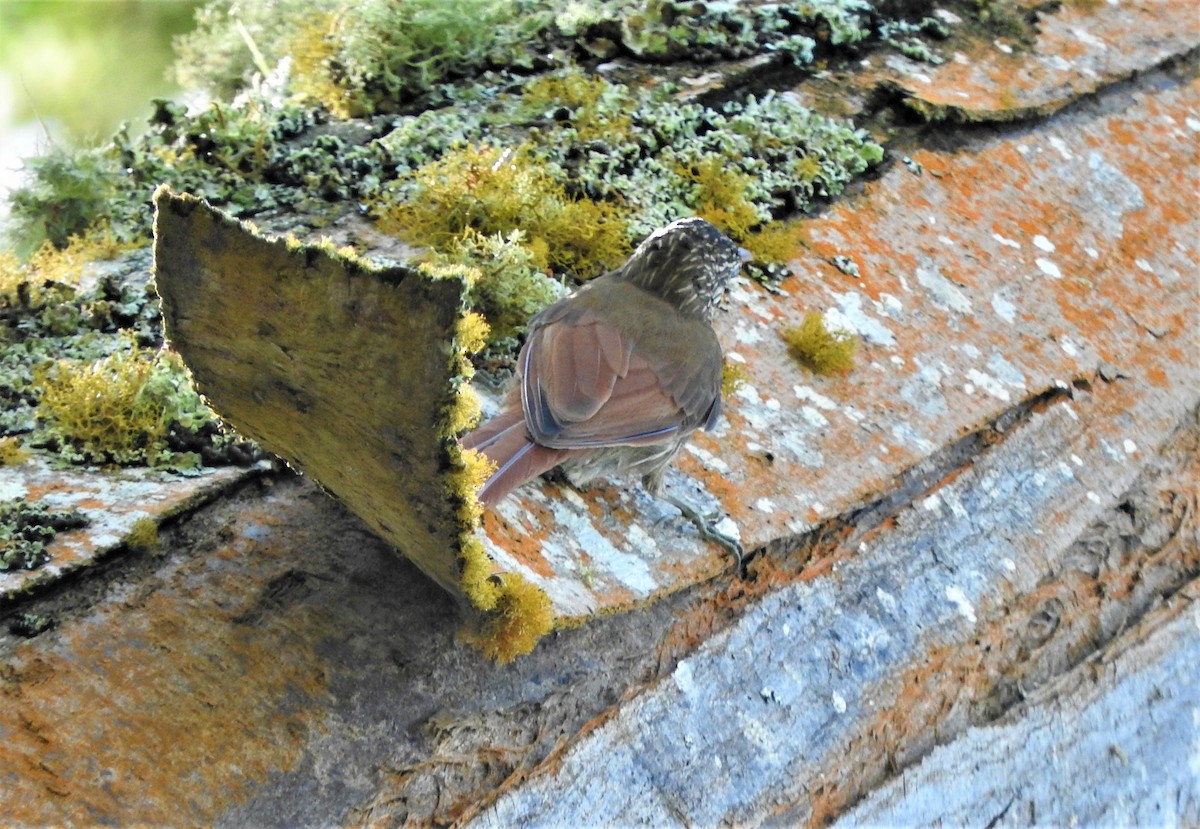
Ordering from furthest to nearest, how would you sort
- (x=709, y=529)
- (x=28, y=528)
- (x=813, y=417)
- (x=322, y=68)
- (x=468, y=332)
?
(x=322, y=68), (x=813, y=417), (x=709, y=529), (x=28, y=528), (x=468, y=332)

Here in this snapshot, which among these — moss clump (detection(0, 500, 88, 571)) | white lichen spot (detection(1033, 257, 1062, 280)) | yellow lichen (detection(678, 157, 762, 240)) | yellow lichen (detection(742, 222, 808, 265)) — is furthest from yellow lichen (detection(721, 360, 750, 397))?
moss clump (detection(0, 500, 88, 571))

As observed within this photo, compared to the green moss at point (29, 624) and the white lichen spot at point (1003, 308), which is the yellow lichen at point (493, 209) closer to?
the white lichen spot at point (1003, 308)

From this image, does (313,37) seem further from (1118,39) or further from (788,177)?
(1118,39)

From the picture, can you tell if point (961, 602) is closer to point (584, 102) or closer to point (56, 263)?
point (584, 102)

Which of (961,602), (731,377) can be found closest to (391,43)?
(731,377)

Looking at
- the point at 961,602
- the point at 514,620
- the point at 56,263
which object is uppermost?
the point at 56,263

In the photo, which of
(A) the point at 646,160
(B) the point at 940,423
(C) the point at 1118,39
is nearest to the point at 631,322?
(A) the point at 646,160

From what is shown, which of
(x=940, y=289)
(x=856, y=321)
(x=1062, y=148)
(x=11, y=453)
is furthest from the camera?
(x=1062, y=148)
